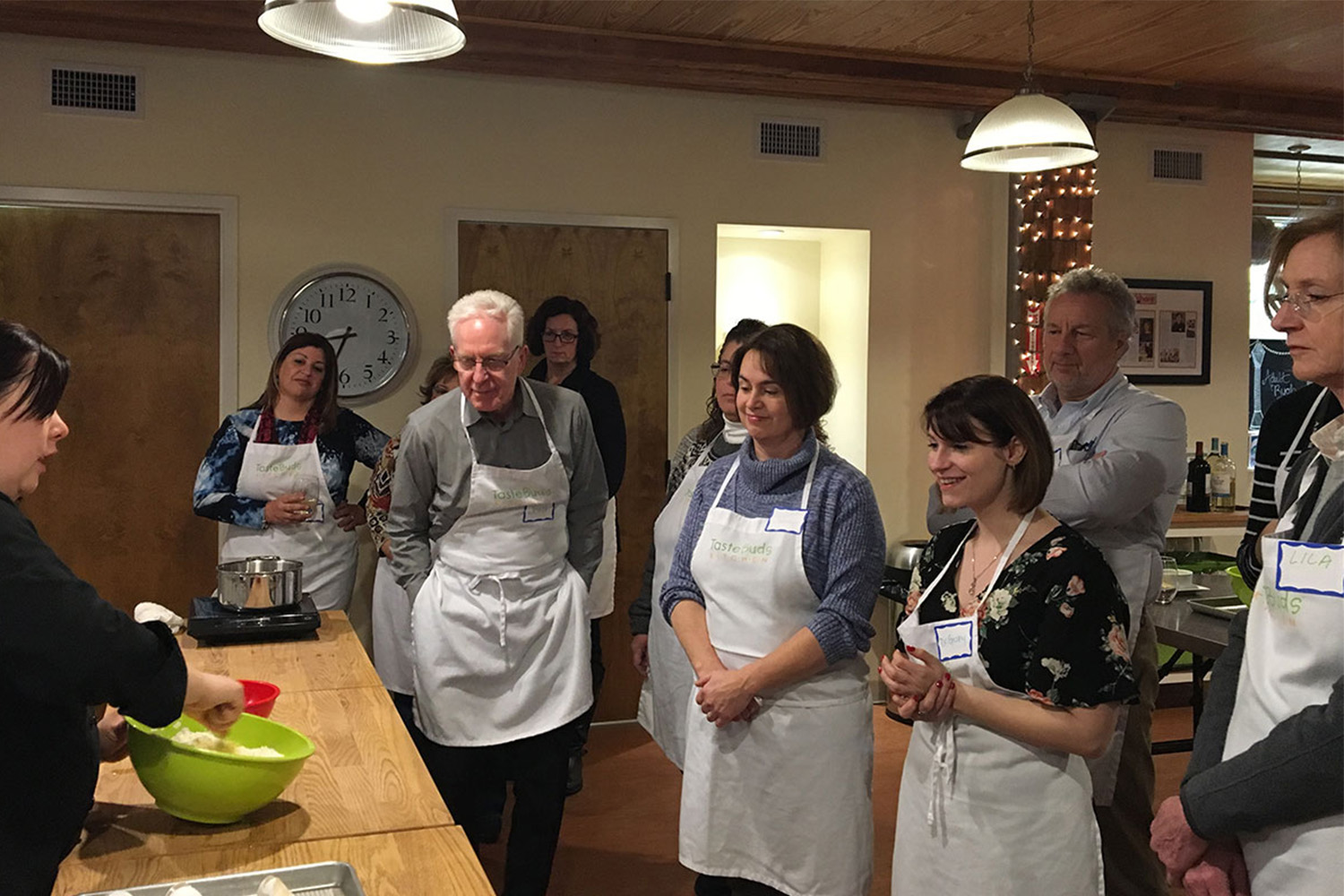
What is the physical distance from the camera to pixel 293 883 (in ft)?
4.59

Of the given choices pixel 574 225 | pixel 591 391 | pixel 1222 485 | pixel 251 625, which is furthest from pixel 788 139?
pixel 251 625

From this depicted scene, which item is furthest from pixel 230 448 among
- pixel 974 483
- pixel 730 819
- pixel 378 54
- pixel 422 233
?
pixel 974 483

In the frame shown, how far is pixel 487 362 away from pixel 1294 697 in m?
1.85

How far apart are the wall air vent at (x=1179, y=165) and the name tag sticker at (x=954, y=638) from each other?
13.8ft

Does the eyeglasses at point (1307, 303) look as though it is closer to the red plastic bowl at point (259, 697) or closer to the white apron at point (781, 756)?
the white apron at point (781, 756)

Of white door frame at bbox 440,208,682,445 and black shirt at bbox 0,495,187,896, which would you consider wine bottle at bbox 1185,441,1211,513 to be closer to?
white door frame at bbox 440,208,682,445

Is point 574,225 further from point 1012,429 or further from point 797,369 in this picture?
point 1012,429

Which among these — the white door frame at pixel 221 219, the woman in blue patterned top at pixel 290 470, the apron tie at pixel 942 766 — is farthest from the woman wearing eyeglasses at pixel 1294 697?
the white door frame at pixel 221 219

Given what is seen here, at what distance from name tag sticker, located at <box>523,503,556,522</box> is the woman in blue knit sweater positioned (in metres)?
0.59

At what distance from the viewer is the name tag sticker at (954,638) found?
6.39 ft

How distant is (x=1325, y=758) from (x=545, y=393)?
2.02m

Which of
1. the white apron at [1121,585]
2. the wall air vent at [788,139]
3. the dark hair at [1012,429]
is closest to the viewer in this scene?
the dark hair at [1012,429]

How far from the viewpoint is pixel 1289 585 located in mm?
1408

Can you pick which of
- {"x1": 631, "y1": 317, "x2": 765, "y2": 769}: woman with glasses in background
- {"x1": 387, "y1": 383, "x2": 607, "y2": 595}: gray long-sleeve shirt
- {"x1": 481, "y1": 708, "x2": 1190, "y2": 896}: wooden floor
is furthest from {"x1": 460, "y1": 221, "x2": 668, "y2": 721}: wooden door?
{"x1": 387, "y1": 383, "x2": 607, "y2": 595}: gray long-sleeve shirt
